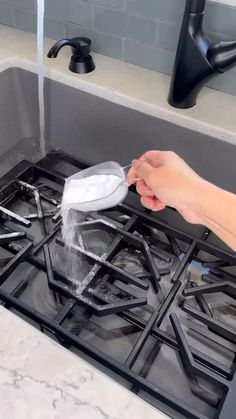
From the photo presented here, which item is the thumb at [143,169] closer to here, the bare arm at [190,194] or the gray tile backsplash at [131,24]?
the bare arm at [190,194]

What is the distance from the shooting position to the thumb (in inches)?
22.9

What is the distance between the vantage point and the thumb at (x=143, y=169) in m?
0.58

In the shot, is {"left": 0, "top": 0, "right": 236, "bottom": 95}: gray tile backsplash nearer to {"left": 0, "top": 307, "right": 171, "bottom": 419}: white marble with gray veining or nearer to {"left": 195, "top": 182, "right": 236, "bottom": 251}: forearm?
{"left": 195, "top": 182, "right": 236, "bottom": 251}: forearm

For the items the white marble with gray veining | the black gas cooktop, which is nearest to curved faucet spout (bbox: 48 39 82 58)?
the black gas cooktop

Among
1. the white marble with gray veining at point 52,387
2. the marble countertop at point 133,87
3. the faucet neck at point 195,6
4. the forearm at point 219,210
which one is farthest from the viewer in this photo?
the marble countertop at point 133,87

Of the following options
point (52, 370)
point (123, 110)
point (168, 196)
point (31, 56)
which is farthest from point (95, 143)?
point (52, 370)

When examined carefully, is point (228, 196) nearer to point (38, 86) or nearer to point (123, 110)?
point (123, 110)

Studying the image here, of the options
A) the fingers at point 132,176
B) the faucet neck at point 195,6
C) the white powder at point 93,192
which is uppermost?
the faucet neck at point 195,6

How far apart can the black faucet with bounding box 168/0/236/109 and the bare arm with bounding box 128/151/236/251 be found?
0.18 m

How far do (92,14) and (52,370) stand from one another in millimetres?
724

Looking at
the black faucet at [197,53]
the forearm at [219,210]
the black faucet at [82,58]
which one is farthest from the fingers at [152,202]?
the black faucet at [82,58]

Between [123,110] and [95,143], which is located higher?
[123,110]

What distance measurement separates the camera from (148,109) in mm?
759

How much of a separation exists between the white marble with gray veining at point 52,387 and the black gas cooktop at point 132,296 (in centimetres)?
6
